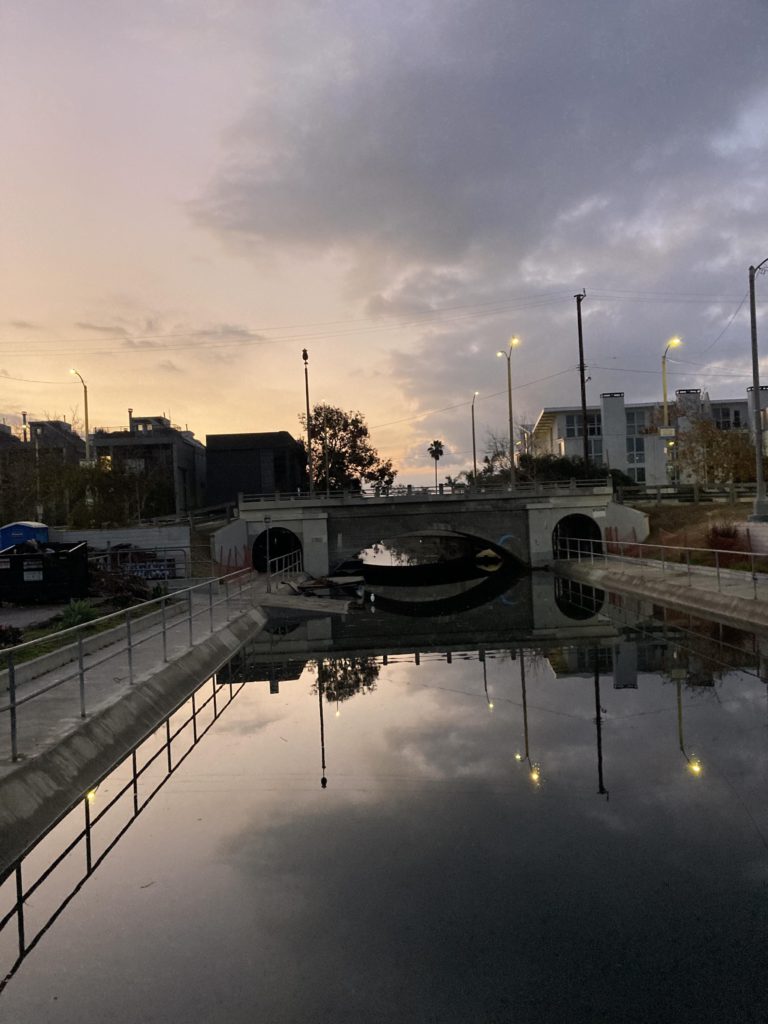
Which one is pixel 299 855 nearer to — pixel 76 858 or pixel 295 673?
pixel 76 858

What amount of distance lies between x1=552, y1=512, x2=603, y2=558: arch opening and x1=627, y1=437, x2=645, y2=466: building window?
3378 centimetres

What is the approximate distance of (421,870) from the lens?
25.0ft

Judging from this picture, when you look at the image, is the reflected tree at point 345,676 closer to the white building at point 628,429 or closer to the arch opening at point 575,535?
the arch opening at point 575,535

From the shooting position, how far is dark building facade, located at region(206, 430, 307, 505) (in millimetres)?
71938

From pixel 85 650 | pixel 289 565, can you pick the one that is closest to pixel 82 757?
pixel 85 650

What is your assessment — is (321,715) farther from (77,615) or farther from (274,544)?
(274,544)

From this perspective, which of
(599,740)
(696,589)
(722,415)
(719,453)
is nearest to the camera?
(599,740)

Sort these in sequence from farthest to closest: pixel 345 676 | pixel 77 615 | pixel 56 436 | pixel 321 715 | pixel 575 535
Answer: pixel 56 436, pixel 575 535, pixel 77 615, pixel 345 676, pixel 321 715

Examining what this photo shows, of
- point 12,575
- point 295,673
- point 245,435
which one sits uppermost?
point 245,435

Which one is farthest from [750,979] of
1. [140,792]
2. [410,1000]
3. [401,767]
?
[140,792]

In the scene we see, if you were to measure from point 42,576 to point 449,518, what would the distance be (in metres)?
31.6

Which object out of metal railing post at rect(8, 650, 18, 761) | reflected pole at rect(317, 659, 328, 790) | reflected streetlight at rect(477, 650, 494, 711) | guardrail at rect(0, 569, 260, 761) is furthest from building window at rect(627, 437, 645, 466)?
metal railing post at rect(8, 650, 18, 761)

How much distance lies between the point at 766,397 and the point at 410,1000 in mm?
108487

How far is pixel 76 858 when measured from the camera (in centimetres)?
840
